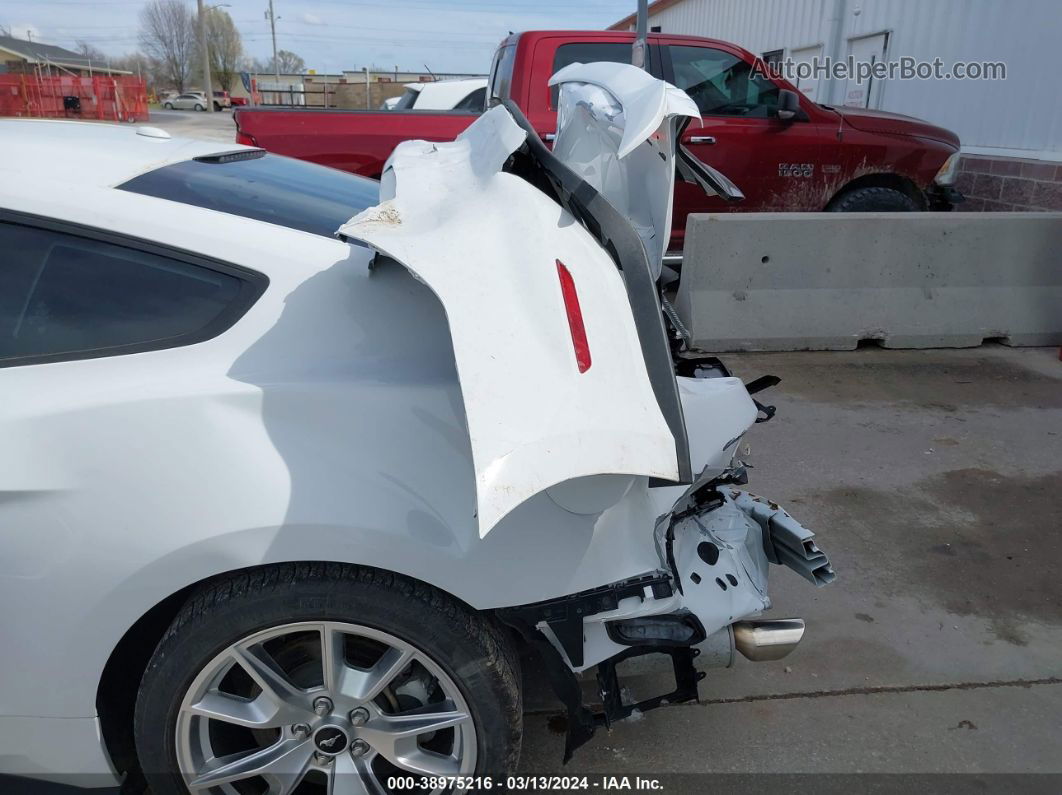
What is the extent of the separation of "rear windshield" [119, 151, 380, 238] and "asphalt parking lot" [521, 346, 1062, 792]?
1.66 metres

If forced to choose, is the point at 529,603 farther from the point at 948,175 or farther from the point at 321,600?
the point at 948,175

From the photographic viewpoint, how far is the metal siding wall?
8414mm

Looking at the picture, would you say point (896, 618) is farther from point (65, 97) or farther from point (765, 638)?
point (65, 97)

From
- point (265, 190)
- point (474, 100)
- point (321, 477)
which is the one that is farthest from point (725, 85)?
point (321, 477)

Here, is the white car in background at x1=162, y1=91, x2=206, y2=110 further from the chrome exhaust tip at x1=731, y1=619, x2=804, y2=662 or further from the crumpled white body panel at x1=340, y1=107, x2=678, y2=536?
the chrome exhaust tip at x1=731, y1=619, x2=804, y2=662

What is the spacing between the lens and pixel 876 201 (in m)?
7.49

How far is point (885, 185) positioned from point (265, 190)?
22.1ft

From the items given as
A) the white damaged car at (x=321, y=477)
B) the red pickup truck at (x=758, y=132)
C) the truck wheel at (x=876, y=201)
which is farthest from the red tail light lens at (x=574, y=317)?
the truck wheel at (x=876, y=201)

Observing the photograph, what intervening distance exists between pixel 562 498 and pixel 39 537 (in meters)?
1.16

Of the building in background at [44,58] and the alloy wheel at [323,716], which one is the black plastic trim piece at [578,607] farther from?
the building in background at [44,58]

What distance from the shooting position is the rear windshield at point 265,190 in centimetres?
224

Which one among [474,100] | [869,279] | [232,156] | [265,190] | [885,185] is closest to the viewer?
[265,190]

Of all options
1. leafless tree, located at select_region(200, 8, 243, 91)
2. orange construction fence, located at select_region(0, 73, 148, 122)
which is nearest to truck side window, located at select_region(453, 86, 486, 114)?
orange construction fence, located at select_region(0, 73, 148, 122)

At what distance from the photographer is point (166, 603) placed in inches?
76.8
